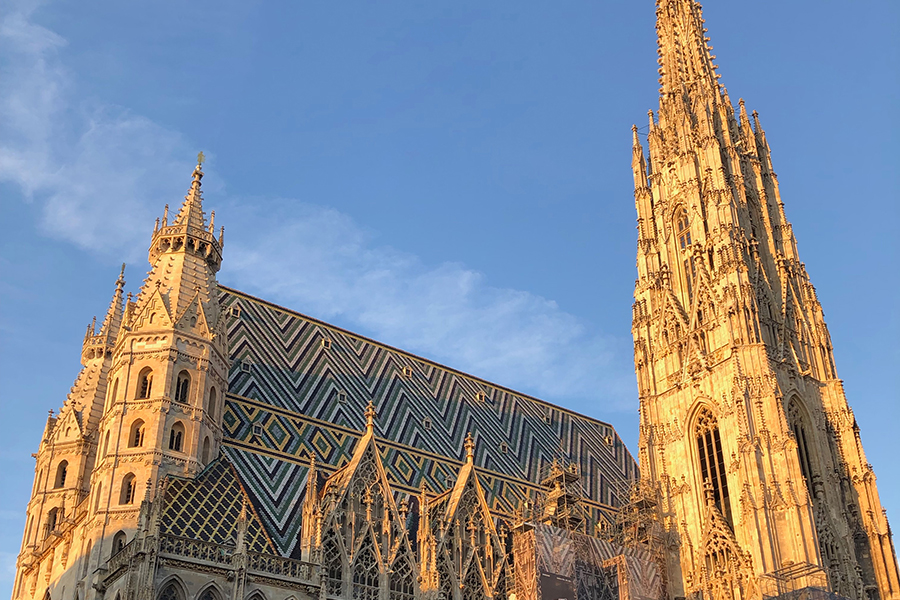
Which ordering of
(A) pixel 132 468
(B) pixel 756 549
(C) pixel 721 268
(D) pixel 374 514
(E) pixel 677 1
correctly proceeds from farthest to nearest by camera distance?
(E) pixel 677 1
(C) pixel 721 268
(B) pixel 756 549
(D) pixel 374 514
(A) pixel 132 468

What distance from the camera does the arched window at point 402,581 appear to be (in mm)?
28562

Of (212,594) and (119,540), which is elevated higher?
(119,540)

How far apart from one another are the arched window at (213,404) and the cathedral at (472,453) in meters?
0.10

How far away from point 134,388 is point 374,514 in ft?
26.9

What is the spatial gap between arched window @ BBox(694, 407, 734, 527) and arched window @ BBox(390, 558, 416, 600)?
1248 centimetres

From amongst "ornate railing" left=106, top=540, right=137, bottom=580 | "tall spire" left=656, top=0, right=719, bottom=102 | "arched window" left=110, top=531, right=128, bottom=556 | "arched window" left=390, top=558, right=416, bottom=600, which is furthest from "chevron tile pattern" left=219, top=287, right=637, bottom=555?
"tall spire" left=656, top=0, right=719, bottom=102

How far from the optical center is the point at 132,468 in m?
27.5

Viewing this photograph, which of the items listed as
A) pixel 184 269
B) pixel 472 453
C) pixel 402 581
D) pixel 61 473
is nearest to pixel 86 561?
pixel 61 473

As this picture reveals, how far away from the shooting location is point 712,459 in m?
36.5

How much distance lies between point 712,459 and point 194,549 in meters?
20.2

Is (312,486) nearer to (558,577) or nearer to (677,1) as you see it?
(558,577)

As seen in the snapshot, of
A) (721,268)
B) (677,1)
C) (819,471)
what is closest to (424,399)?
(721,268)

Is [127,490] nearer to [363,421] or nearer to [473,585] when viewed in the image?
[363,421]

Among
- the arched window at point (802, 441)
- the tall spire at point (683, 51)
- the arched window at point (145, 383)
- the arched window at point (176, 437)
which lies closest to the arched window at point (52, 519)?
the arched window at point (145, 383)
